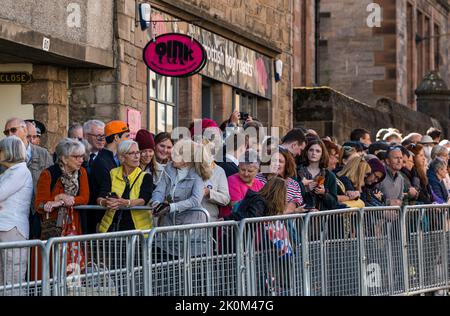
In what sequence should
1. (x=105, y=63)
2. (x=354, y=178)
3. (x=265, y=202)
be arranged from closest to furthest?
(x=265, y=202)
(x=354, y=178)
(x=105, y=63)

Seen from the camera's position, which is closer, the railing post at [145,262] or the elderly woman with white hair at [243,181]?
the railing post at [145,262]

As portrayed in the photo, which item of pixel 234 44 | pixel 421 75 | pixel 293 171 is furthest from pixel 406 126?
pixel 293 171

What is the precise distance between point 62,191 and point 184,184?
1.09 metres

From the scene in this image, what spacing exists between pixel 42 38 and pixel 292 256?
238 inches

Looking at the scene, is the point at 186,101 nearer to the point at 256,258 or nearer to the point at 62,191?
the point at 62,191

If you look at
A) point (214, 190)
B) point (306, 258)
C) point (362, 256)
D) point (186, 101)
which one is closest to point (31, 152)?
point (214, 190)

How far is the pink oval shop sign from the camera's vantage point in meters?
18.1

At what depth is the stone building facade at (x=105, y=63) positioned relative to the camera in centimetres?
1733

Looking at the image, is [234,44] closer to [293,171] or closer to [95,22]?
[95,22]

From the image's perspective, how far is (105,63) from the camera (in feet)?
61.1

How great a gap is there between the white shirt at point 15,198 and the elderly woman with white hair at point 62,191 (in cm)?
18

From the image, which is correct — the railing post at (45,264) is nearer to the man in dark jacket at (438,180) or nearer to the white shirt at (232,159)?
Result: the white shirt at (232,159)

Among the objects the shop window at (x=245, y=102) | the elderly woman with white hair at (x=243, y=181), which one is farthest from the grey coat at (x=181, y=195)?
the shop window at (x=245, y=102)

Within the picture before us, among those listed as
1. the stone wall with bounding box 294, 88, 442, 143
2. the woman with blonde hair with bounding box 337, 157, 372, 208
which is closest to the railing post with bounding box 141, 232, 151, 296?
the woman with blonde hair with bounding box 337, 157, 372, 208
